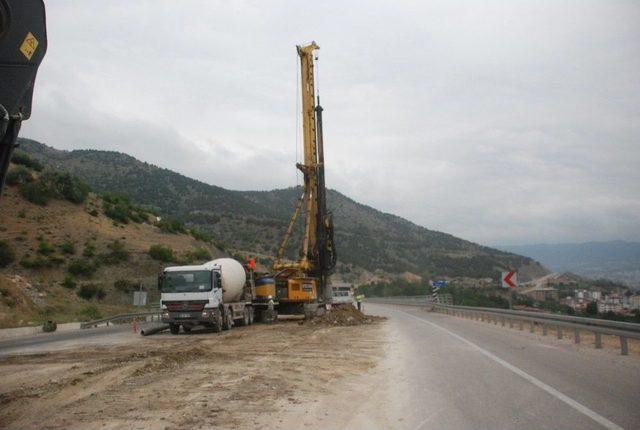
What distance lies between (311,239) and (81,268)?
96.6 ft

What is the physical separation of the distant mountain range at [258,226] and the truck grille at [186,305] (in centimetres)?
7026

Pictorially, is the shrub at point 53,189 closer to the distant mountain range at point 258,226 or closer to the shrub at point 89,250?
the shrub at point 89,250

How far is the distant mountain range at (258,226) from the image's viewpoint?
10819cm

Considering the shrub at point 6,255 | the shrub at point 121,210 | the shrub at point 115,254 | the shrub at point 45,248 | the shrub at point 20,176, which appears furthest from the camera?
the shrub at point 121,210

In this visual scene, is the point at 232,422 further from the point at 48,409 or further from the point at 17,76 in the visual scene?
the point at 17,76

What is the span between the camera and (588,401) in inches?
331

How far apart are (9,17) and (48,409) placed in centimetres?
516

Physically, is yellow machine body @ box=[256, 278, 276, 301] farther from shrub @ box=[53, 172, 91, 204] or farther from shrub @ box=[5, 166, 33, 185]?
shrub @ box=[53, 172, 91, 204]

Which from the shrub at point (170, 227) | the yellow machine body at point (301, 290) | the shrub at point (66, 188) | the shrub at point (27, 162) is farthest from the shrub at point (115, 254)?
the yellow machine body at point (301, 290)

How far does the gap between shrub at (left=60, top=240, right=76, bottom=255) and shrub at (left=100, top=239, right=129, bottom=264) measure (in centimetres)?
266

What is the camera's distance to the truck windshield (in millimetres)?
24141

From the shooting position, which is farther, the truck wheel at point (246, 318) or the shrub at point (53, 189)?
the shrub at point (53, 189)

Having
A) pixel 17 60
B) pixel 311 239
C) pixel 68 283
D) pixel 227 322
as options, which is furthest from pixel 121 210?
pixel 17 60

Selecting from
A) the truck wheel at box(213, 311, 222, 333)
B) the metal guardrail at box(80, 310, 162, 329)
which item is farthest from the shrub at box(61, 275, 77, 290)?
the truck wheel at box(213, 311, 222, 333)
